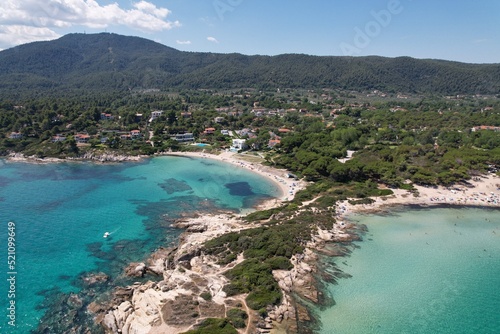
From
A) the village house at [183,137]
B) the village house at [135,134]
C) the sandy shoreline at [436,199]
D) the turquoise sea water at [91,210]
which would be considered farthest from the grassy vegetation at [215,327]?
the village house at [135,134]

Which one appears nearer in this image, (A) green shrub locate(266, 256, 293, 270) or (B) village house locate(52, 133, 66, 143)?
(A) green shrub locate(266, 256, 293, 270)

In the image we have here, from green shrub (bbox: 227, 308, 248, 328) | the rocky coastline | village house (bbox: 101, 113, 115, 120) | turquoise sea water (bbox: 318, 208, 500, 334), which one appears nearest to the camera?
green shrub (bbox: 227, 308, 248, 328)

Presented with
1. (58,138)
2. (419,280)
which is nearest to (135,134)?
(58,138)

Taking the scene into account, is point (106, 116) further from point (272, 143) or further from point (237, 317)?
point (237, 317)

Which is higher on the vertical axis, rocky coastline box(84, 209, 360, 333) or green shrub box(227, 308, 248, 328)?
green shrub box(227, 308, 248, 328)

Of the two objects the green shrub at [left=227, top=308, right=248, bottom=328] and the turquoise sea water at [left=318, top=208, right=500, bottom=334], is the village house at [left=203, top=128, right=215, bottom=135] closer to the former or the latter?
the turquoise sea water at [left=318, top=208, right=500, bottom=334]

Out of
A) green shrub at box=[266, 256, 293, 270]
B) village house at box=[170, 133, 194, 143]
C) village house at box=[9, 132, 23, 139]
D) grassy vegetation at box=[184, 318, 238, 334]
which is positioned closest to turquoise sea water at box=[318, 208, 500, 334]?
green shrub at box=[266, 256, 293, 270]

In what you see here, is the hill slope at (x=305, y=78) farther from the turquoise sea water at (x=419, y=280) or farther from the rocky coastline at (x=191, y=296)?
the rocky coastline at (x=191, y=296)
